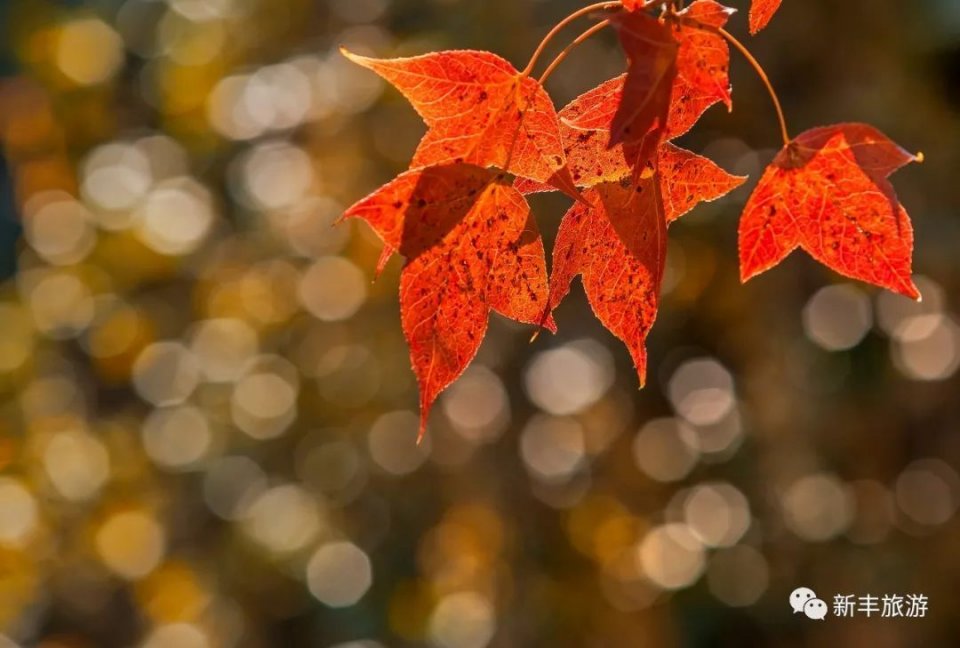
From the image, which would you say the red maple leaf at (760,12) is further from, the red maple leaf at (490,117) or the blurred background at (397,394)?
the blurred background at (397,394)

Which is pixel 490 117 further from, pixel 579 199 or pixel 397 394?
→ pixel 397 394

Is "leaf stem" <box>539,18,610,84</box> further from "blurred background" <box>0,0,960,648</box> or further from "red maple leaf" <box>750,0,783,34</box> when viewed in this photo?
"blurred background" <box>0,0,960,648</box>

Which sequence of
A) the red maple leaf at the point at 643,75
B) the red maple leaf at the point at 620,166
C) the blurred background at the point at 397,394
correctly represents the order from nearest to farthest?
the red maple leaf at the point at 643,75 < the red maple leaf at the point at 620,166 < the blurred background at the point at 397,394

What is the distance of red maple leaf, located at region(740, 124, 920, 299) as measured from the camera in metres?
0.59

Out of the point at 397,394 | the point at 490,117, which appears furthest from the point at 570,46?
the point at 397,394

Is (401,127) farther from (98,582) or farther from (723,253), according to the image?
(98,582)

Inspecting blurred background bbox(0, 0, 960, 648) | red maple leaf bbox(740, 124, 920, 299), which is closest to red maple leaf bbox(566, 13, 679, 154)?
red maple leaf bbox(740, 124, 920, 299)

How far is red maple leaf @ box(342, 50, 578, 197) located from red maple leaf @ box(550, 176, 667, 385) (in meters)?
0.03

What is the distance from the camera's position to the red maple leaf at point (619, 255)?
592mm

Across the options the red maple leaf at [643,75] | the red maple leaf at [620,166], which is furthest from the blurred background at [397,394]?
the red maple leaf at [643,75]

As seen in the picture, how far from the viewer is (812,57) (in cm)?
340

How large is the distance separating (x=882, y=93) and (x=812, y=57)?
26cm

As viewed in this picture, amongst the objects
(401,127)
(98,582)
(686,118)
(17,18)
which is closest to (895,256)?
(686,118)

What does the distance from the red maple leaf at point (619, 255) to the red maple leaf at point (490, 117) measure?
0.10 feet
